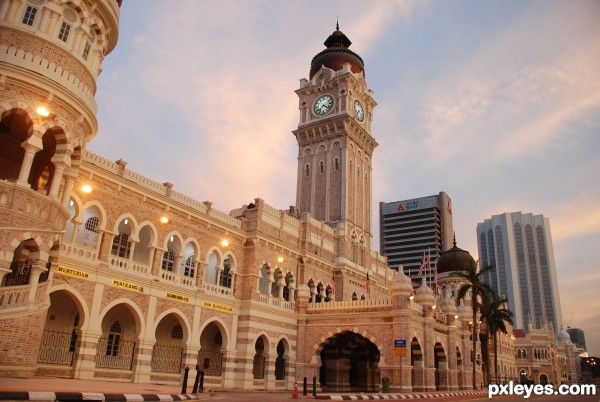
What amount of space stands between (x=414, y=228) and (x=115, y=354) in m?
127

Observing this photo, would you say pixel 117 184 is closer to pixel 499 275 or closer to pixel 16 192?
pixel 16 192

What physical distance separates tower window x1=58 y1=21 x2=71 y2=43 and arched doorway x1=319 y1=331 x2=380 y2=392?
22510mm

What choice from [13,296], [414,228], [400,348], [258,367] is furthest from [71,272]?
[414,228]

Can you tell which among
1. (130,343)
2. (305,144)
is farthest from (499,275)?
(130,343)

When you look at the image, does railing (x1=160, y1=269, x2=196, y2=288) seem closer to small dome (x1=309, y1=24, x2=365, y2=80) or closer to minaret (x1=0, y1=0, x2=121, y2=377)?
minaret (x1=0, y1=0, x2=121, y2=377)

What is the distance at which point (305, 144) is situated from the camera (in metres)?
49.4

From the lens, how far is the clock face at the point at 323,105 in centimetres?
4866

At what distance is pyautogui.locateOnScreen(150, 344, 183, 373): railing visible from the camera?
2530 centimetres

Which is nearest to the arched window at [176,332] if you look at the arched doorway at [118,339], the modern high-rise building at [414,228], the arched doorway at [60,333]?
the arched doorway at [118,339]

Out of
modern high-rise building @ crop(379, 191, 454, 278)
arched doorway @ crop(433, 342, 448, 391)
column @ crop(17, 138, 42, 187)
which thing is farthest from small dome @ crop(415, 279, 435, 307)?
modern high-rise building @ crop(379, 191, 454, 278)

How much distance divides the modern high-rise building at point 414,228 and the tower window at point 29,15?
12955 cm

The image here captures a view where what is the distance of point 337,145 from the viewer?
46938 millimetres

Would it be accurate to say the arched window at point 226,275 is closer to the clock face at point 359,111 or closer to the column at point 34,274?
the column at point 34,274

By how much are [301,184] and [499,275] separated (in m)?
147
